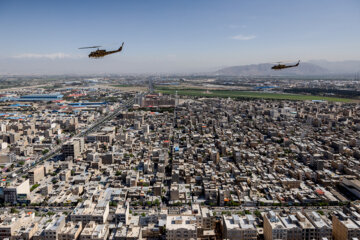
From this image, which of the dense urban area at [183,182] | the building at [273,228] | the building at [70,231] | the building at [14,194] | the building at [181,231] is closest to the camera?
the building at [181,231]

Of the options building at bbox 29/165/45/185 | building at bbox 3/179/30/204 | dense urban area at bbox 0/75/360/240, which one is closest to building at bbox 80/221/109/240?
dense urban area at bbox 0/75/360/240

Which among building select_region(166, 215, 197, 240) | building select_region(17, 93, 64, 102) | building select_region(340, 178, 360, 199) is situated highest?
building select_region(17, 93, 64, 102)

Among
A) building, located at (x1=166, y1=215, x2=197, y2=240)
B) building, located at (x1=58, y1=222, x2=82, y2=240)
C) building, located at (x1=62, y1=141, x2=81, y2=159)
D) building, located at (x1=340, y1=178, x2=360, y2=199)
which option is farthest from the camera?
building, located at (x1=62, y1=141, x2=81, y2=159)

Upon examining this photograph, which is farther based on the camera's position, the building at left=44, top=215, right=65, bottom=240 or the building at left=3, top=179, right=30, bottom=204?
the building at left=3, top=179, right=30, bottom=204

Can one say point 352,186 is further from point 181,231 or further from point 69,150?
point 69,150

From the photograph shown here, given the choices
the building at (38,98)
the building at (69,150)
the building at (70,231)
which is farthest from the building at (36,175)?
the building at (38,98)

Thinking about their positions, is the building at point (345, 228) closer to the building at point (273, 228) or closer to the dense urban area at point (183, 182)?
the dense urban area at point (183, 182)

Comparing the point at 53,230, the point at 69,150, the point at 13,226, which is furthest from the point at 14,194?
the point at 69,150

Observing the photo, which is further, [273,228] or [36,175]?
[36,175]

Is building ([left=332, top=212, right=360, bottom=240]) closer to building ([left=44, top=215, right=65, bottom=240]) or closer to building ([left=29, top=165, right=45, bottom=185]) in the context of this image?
building ([left=44, top=215, right=65, bottom=240])

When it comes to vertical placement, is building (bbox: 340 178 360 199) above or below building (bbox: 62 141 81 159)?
below

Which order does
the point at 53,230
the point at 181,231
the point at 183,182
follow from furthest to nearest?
the point at 183,182, the point at 53,230, the point at 181,231
